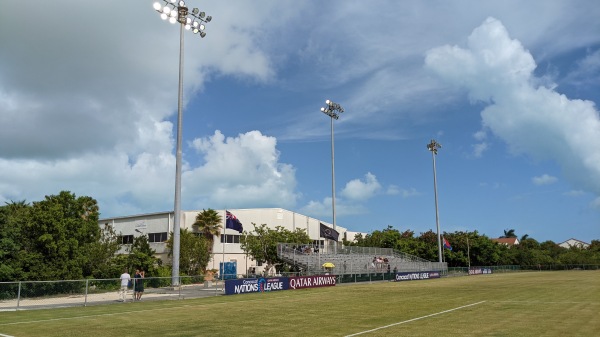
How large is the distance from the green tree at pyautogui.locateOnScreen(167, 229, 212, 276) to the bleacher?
33.1ft

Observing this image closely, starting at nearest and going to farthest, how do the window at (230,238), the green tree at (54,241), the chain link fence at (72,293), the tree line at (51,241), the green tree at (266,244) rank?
the chain link fence at (72,293) < the tree line at (51,241) < the green tree at (54,241) < the green tree at (266,244) < the window at (230,238)

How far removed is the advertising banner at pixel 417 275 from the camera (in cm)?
5621

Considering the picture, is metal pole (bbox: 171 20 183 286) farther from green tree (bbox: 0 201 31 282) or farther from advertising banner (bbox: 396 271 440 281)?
advertising banner (bbox: 396 271 440 281)

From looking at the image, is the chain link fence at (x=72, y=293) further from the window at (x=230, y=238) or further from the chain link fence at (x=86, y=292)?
the window at (x=230, y=238)

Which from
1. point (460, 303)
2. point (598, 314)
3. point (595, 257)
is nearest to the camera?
point (598, 314)

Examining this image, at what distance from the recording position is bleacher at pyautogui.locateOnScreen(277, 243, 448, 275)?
54.4 metres

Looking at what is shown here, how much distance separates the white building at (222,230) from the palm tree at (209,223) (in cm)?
103

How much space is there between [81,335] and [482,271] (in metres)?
79.0

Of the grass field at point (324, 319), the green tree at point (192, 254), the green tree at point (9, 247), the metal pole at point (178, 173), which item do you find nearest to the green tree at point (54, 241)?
the green tree at point (9, 247)

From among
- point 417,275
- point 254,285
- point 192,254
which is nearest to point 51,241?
point 254,285

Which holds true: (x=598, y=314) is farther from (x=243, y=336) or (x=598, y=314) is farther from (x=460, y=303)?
(x=243, y=336)

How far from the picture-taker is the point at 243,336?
15141 mm

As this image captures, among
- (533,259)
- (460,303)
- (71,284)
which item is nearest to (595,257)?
(533,259)

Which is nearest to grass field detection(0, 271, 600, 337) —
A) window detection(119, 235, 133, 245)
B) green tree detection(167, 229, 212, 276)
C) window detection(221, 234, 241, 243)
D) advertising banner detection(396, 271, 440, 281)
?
advertising banner detection(396, 271, 440, 281)
